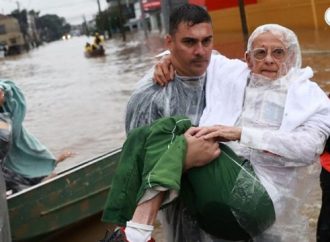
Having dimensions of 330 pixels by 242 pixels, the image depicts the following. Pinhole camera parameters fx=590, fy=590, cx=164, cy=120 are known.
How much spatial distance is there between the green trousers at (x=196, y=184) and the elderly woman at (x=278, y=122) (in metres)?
0.09

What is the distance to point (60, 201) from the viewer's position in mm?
5559

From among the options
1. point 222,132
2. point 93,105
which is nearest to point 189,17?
point 222,132

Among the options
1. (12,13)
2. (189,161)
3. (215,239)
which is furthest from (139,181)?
(12,13)

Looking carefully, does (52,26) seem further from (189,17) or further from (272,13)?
(189,17)

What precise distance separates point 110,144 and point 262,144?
847 centimetres

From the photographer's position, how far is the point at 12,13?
11350 centimetres

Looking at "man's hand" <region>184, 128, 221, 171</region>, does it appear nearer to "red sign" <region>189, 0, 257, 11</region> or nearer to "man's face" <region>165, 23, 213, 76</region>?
"man's face" <region>165, 23, 213, 76</region>

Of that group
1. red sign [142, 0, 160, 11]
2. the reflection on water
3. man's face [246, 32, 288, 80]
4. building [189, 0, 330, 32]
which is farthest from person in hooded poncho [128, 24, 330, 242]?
red sign [142, 0, 160, 11]

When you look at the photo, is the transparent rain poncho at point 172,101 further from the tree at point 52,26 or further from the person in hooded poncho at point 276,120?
the tree at point 52,26

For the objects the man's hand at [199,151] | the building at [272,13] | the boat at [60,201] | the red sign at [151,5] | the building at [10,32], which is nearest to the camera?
the man's hand at [199,151]

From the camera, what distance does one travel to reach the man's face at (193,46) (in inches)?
111

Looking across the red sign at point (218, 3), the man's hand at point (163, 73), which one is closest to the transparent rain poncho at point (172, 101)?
the man's hand at point (163, 73)

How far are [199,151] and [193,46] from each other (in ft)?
1.94

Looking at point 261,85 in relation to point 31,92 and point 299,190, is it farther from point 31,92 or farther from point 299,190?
point 31,92
